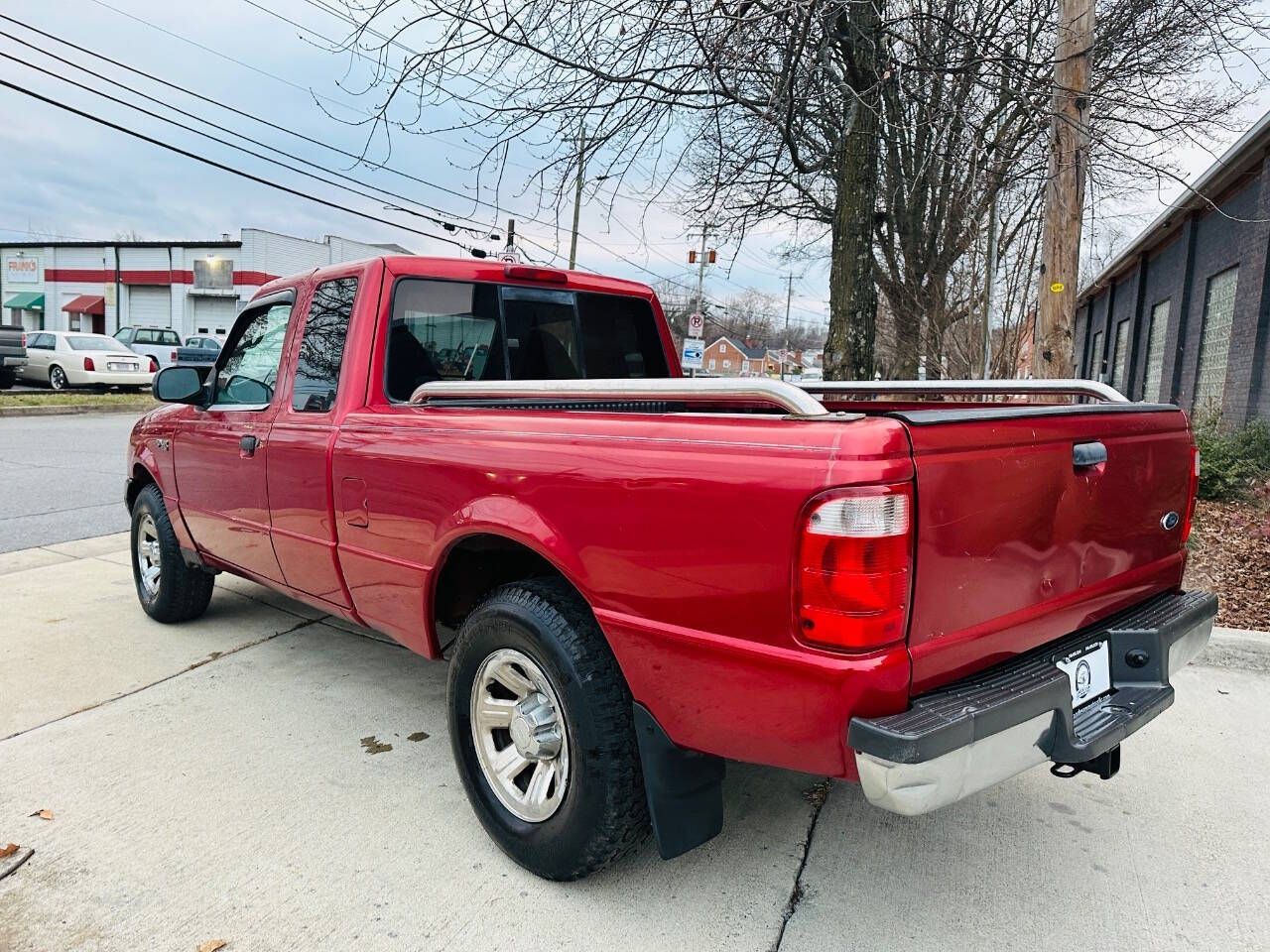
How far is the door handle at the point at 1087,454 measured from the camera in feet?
7.45

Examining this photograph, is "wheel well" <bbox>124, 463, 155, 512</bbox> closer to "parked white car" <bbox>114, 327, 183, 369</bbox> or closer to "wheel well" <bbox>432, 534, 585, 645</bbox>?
"wheel well" <bbox>432, 534, 585, 645</bbox>

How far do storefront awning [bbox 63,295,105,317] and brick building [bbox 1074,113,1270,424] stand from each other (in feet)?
149

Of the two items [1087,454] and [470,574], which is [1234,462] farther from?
[470,574]

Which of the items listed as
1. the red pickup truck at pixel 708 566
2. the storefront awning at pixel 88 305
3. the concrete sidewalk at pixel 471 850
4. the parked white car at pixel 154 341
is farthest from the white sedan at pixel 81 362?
the storefront awning at pixel 88 305

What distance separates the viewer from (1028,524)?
→ 7.05 feet

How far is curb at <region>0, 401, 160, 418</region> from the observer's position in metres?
15.9

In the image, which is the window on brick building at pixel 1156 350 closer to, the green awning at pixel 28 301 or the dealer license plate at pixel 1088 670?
the dealer license plate at pixel 1088 670

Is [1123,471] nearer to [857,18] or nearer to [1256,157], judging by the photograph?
[857,18]

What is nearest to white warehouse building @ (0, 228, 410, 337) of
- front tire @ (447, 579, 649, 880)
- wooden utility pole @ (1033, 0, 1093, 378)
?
wooden utility pole @ (1033, 0, 1093, 378)

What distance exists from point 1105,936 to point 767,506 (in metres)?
1.60

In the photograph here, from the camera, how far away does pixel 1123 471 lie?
8.13 ft

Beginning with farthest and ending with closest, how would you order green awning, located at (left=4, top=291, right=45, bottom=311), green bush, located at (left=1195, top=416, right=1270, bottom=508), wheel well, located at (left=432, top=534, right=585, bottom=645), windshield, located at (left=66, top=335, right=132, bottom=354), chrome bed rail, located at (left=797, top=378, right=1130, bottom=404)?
green awning, located at (left=4, top=291, right=45, bottom=311) < windshield, located at (left=66, top=335, right=132, bottom=354) < green bush, located at (left=1195, top=416, right=1270, bottom=508) < chrome bed rail, located at (left=797, top=378, right=1130, bottom=404) < wheel well, located at (left=432, top=534, right=585, bottom=645)

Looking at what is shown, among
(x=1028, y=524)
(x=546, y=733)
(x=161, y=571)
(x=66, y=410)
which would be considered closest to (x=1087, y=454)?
(x=1028, y=524)

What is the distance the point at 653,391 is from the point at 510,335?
154cm
